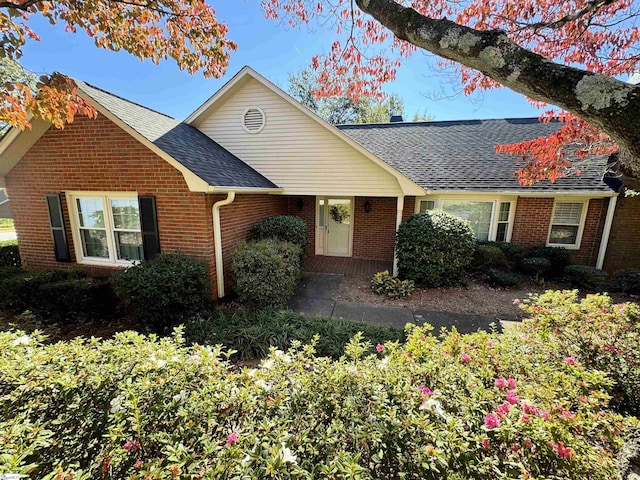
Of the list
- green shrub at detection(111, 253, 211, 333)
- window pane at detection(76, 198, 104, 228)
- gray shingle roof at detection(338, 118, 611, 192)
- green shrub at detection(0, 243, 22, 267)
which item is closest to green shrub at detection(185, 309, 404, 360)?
green shrub at detection(111, 253, 211, 333)

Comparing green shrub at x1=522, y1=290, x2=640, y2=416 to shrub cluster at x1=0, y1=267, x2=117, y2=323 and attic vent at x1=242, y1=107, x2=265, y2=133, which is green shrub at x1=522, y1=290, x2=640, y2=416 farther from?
attic vent at x1=242, y1=107, x2=265, y2=133

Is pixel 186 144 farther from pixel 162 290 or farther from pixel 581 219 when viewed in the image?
pixel 581 219

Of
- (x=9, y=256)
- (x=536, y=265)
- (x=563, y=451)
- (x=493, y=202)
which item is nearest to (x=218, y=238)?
(x=563, y=451)

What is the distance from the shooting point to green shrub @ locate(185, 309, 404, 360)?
4.27m

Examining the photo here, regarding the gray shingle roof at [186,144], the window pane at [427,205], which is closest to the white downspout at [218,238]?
the gray shingle roof at [186,144]

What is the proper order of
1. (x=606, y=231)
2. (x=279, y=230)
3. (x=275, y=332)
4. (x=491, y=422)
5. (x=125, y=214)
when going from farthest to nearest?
(x=606, y=231) < (x=279, y=230) < (x=125, y=214) < (x=275, y=332) < (x=491, y=422)

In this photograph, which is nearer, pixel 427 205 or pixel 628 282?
pixel 628 282

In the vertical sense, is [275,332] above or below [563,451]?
below

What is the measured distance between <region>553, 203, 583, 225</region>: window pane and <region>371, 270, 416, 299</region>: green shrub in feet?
20.1

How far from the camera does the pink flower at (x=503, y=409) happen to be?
1.61 m

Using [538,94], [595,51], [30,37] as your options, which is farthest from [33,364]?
[595,51]

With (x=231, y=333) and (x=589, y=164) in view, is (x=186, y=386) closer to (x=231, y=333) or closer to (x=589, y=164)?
(x=231, y=333)

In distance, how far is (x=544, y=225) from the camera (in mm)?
8969

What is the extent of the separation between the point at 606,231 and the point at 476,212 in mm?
3776
